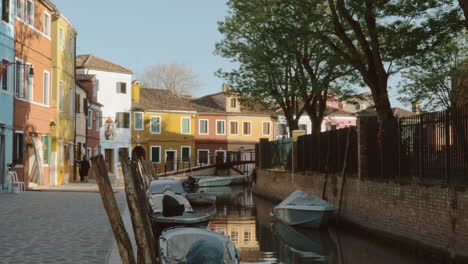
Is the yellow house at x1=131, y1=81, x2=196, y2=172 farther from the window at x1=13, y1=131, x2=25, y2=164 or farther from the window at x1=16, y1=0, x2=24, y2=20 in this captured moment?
the window at x1=16, y1=0, x2=24, y2=20

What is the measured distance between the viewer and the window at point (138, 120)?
5481cm

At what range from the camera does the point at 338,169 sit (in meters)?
20.6

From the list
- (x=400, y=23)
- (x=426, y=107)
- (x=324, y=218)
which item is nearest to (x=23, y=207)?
(x=324, y=218)

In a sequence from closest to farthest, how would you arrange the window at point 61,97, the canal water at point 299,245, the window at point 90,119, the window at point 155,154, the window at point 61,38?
the canal water at point 299,245
the window at point 61,38
the window at point 61,97
the window at point 90,119
the window at point 155,154

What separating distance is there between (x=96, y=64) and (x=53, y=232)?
4147 centimetres

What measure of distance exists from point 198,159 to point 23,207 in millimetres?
40846

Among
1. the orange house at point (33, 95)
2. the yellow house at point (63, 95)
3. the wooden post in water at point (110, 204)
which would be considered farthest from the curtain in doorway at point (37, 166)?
the wooden post in water at point (110, 204)

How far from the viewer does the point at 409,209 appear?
45.4 ft

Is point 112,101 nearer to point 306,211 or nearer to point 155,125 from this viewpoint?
point 155,125

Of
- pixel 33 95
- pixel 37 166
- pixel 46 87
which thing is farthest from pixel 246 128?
pixel 33 95

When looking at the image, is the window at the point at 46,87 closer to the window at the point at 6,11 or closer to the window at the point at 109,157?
the window at the point at 6,11

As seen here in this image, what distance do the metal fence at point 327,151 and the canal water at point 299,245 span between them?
2.92 metres

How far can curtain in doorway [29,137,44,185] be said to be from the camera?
26.5 m

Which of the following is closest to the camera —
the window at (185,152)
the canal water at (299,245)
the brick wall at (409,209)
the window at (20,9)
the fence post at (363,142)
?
the brick wall at (409,209)
